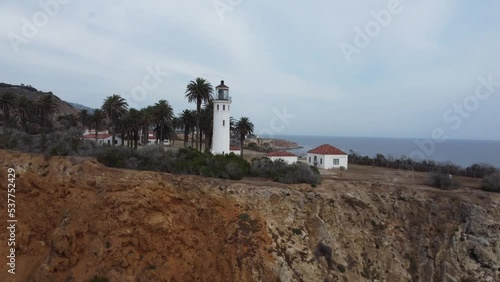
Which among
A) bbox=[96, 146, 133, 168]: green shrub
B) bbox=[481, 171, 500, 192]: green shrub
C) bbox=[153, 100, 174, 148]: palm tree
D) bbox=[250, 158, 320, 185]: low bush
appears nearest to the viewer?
bbox=[96, 146, 133, 168]: green shrub

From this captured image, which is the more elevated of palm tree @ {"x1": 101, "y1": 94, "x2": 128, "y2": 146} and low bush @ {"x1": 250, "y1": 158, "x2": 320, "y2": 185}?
palm tree @ {"x1": 101, "y1": 94, "x2": 128, "y2": 146}

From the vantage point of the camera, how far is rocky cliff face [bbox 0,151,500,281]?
804 inches

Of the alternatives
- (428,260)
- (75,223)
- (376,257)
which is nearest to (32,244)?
(75,223)

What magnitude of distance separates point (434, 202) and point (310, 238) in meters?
8.98

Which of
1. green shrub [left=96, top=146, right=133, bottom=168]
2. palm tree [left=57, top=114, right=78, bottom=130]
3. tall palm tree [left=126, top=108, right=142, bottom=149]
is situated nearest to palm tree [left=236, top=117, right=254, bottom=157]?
tall palm tree [left=126, top=108, right=142, bottom=149]

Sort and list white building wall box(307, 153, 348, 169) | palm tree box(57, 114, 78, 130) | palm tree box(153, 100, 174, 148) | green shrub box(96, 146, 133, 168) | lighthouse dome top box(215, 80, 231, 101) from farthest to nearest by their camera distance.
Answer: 1. palm tree box(57, 114, 78, 130)
2. palm tree box(153, 100, 174, 148)
3. white building wall box(307, 153, 348, 169)
4. lighthouse dome top box(215, 80, 231, 101)
5. green shrub box(96, 146, 133, 168)

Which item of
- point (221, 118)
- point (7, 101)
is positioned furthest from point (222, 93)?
point (7, 101)

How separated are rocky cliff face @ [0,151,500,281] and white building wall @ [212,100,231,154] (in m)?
11.8

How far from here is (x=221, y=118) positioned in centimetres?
3447

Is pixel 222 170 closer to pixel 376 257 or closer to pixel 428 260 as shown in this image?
pixel 376 257

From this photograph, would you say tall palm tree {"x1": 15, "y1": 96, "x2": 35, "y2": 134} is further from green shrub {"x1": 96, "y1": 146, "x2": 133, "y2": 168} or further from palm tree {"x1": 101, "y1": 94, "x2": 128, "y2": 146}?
green shrub {"x1": 96, "y1": 146, "x2": 133, "y2": 168}

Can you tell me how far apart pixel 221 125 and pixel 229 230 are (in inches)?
593

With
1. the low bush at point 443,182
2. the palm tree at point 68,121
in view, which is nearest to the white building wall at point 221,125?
the low bush at point 443,182

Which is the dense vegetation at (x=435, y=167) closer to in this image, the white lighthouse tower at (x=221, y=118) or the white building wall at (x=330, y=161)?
the white building wall at (x=330, y=161)
